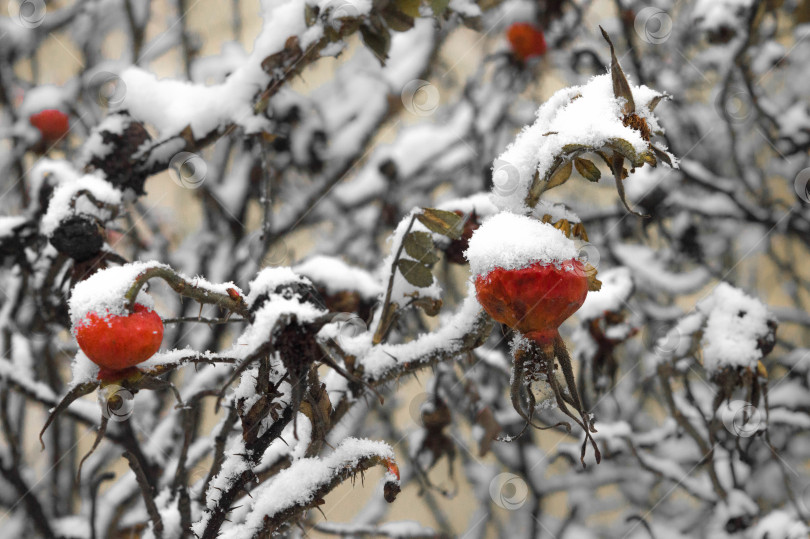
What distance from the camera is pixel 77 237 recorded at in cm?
96

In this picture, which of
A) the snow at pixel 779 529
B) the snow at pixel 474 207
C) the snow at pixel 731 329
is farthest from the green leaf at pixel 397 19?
the snow at pixel 779 529

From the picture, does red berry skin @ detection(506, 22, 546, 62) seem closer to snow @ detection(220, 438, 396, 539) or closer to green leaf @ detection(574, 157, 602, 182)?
green leaf @ detection(574, 157, 602, 182)

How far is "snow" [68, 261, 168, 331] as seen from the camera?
673 mm

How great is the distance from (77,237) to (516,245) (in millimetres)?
627

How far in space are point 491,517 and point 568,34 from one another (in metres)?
1.77

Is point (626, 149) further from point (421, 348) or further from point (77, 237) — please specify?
point (77, 237)

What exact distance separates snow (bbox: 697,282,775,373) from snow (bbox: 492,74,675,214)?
0.48 metres

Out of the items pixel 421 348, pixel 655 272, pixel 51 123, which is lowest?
pixel 421 348

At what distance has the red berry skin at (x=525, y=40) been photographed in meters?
2.26

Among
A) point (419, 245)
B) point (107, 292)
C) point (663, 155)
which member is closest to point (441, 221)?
point (419, 245)

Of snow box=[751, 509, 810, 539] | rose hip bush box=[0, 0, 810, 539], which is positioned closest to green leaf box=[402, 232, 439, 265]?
rose hip bush box=[0, 0, 810, 539]

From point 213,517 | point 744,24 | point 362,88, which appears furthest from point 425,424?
point 362,88

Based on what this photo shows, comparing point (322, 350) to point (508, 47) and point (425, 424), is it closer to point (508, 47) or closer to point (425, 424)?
point (425, 424)

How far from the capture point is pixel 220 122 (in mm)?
1138
